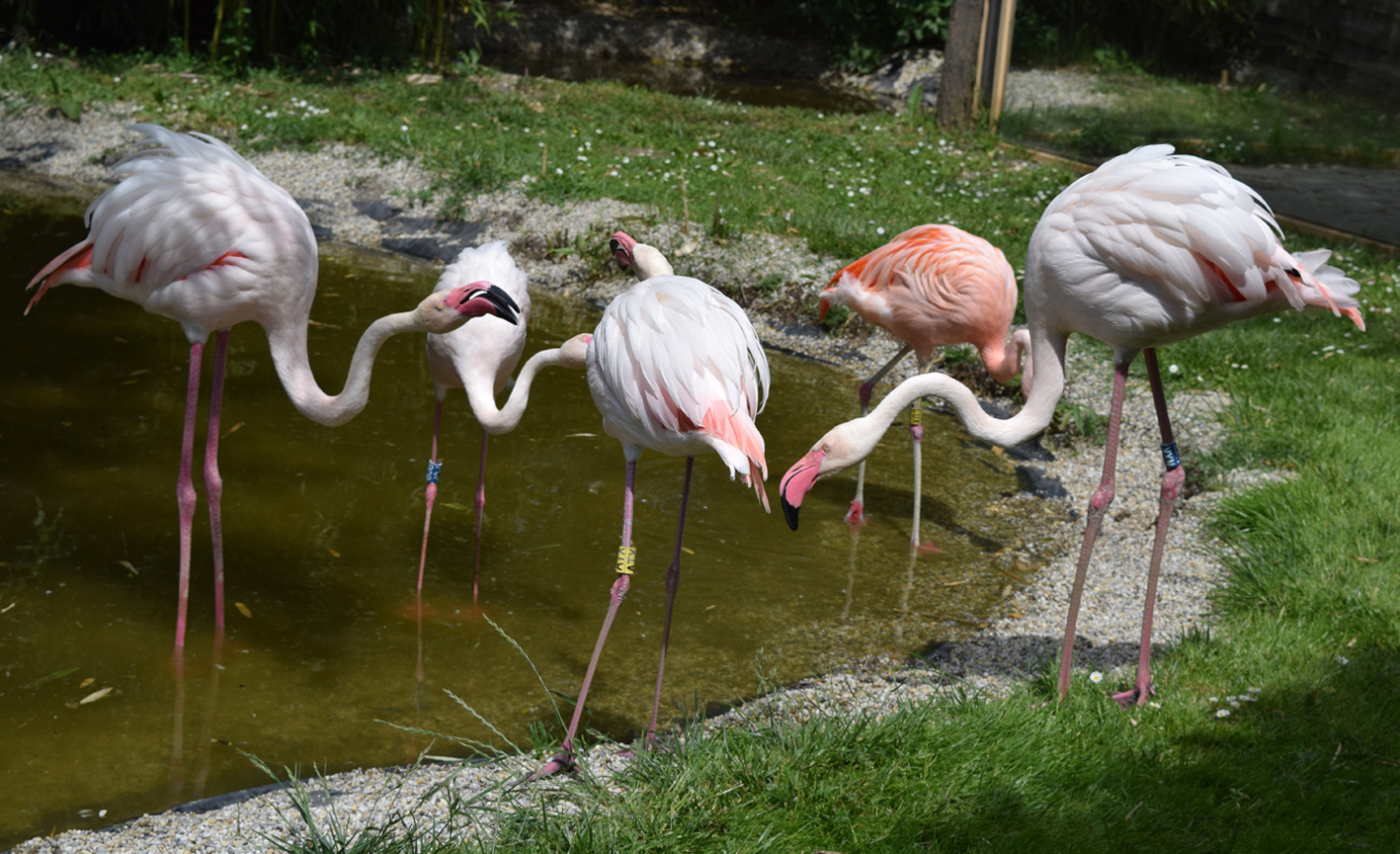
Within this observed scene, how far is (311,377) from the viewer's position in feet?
11.8

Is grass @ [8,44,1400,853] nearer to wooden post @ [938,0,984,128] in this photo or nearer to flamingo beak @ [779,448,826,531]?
flamingo beak @ [779,448,826,531]

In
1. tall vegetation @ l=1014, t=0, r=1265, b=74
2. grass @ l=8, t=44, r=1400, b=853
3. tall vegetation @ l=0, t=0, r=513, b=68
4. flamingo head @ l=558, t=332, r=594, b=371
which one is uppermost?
tall vegetation @ l=1014, t=0, r=1265, b=74

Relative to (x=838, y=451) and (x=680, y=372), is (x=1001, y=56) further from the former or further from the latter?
(x=680, y=372)

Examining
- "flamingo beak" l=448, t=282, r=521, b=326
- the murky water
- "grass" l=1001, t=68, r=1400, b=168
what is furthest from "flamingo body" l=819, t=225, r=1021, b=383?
"grass" l=1001, t=68, r=1400, b=168

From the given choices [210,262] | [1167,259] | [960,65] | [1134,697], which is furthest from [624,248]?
[960,65]

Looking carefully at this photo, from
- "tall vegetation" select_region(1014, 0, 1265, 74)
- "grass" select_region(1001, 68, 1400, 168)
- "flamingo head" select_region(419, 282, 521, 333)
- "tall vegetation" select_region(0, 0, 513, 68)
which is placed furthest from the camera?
"tall vegetation" select_region(0, 0, 513, 68)

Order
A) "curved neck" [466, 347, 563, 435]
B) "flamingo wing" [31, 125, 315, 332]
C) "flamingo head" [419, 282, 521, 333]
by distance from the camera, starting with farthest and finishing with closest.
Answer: "curved neck" [466, 347, 563, 435] < "flamingo wing" [31, 125, 315, 332] < "flamingo head" [419, 282, 521, 333]

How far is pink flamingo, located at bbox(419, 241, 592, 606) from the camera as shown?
390 centimetres

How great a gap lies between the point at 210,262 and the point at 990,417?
2.50 meters

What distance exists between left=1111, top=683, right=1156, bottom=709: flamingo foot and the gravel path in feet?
0.24

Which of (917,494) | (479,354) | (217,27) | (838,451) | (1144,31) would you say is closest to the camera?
(838,451)

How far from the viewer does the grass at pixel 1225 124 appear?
28.1ft

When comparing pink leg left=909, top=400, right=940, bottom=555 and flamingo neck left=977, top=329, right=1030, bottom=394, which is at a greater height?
flamingo neck left=977, top=329, right=1030, bottom=394

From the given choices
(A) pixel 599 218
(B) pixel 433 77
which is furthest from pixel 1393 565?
(B) pixel 433 77
